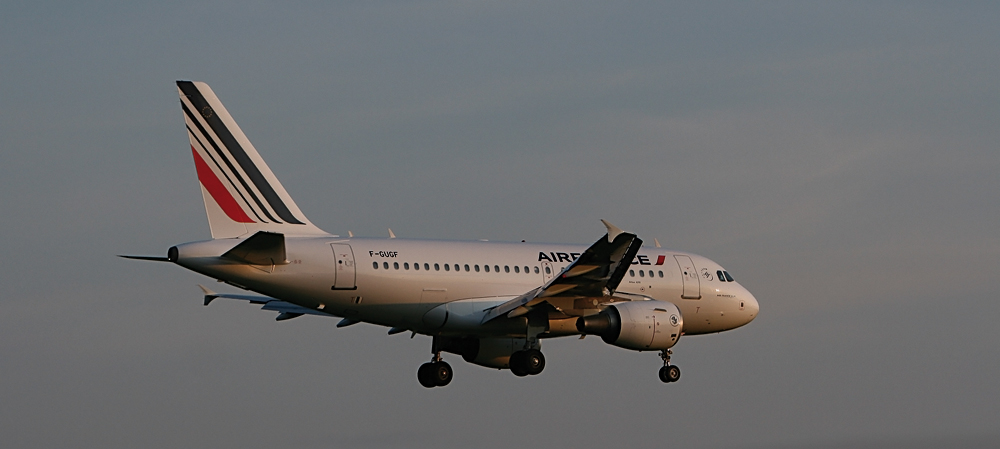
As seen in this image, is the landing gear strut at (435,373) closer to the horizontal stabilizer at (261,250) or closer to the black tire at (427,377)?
the black tire at (427,377)

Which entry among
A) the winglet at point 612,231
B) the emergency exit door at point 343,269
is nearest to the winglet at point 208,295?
the emergency exit door at point 343,269

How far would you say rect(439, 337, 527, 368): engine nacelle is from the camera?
4250cm

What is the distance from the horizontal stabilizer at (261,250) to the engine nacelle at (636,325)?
28.1 ft

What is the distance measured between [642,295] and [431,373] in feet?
21.2

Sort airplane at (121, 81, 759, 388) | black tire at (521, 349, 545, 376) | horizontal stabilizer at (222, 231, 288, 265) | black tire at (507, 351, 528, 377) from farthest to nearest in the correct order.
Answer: black tire at (507, 351, 528, 377)
black tire at (521, 349, 545, 376)
airplane at (121, 81, 759, 388)
horizontal stabilizer at (222, 231, 288, 265)

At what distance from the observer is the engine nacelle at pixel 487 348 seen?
4250 cm

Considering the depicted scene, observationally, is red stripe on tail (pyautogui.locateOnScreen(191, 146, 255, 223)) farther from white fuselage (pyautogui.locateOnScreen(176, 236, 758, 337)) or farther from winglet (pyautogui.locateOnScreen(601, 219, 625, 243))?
winglet (pyautogui.locateOnScreen(601, 219, 625, 243))

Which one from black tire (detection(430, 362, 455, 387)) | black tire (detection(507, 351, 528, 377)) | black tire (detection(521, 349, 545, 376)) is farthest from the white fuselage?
black tire (detection(430, 362, 455, 387))

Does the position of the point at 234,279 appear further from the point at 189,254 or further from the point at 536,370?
the point at 536,370

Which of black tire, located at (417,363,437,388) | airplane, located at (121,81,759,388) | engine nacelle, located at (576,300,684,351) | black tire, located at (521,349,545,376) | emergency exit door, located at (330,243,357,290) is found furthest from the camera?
black tire, located at (417,363,437,388)

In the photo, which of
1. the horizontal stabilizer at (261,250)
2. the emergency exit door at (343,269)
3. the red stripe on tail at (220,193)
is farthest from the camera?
the red stripe on tail at (220,193)

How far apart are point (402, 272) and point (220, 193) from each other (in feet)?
16.6

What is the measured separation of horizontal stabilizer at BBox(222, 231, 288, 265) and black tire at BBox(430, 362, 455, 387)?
789 cm

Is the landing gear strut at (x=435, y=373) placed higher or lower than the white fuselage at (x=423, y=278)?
lower
